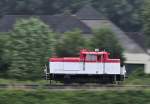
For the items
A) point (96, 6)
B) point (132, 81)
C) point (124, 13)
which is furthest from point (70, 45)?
point (96, 6)

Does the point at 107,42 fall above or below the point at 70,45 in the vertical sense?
above

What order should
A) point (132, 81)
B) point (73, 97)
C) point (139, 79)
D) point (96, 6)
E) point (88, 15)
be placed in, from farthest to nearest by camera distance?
point (96, 6) → point (88, 15) → point (139, 79) → point (132, 81) → point (73, 97)

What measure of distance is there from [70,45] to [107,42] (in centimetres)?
394

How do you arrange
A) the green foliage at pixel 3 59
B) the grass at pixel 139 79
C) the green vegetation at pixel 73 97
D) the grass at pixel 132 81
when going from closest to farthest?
the green vegetation at pixel 73 97, the grass at pixel 132 81, the grass at pixel 139 79, the green foliage at pixel 3 59

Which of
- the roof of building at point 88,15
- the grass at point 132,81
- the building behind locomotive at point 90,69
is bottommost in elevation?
the grass at point 132,81

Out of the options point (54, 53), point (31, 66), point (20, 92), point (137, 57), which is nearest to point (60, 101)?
point (20, 92)

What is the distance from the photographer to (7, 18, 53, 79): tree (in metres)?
42.6

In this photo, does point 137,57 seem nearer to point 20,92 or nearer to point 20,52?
point 20,52

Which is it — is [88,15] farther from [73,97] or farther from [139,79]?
[73,97]

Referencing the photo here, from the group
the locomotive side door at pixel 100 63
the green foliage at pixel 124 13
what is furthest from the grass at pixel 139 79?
the green foliage at pixel 124 13

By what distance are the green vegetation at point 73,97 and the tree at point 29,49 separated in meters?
13.7

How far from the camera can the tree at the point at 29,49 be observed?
140 feet

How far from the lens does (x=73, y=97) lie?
1086 inches

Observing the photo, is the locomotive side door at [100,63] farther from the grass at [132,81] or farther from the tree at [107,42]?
the tree at [107,42]
